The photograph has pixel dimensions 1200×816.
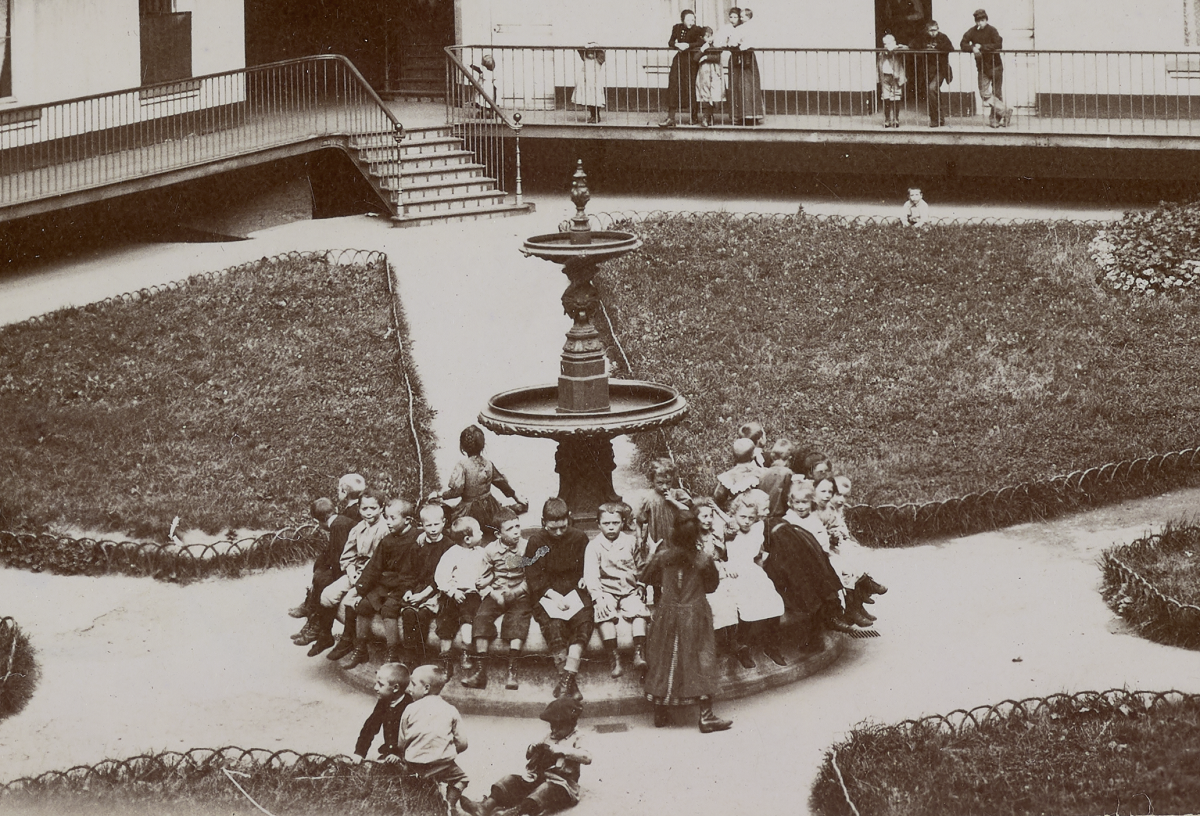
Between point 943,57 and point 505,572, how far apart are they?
15.3m

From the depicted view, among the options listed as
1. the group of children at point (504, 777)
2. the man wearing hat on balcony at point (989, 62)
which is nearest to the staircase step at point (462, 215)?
the man wearing hat on balcony at point (989, 62)

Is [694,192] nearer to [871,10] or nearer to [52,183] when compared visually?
[871,10]

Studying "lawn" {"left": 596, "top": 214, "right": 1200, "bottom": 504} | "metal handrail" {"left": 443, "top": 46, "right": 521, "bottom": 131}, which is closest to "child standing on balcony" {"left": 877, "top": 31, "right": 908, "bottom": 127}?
"lawn" {"left": 596, "top": 214, "right": 1200, "bottom": 504}

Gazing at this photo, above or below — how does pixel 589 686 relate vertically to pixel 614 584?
below

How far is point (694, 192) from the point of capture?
2678 centimetres

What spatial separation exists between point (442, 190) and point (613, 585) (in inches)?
553

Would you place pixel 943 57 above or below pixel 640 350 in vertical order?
above

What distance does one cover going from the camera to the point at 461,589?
12172mm

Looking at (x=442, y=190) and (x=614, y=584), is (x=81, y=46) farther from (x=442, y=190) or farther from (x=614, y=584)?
(x=614, y=584)

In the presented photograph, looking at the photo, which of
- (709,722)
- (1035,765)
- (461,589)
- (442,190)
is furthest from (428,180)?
(1035,765)

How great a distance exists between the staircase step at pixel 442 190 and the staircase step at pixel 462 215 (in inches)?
11.3

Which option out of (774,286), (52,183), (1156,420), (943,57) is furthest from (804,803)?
(943,57)

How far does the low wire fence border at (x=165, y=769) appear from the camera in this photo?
34.8ft

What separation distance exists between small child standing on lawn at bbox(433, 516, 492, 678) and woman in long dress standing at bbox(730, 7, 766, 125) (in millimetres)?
14264
